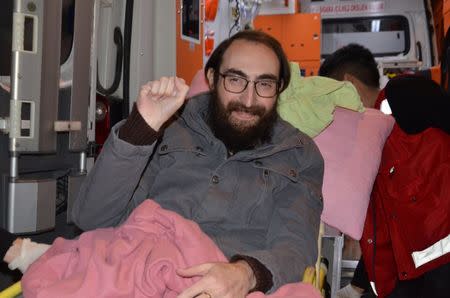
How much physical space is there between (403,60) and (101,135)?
19.2 ft

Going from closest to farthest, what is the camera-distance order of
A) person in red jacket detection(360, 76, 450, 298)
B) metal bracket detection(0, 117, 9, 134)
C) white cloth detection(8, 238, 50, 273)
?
white cloth detection(8, 238, 50, 273), metal bracket detection(0, 117, 9, 134), person in red jacket detection(360, 76, 450, 298)

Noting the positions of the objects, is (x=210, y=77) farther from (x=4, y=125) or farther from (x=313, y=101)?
(x=4, y=125)

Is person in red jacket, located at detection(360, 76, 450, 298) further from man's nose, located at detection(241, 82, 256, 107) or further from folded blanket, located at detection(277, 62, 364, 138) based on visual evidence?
man's nose, located at detection(241, 82, 256, 107)

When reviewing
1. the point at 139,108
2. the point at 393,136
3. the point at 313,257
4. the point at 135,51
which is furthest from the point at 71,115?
the point at 393,136

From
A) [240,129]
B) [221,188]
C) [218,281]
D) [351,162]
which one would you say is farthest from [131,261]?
[351,162]

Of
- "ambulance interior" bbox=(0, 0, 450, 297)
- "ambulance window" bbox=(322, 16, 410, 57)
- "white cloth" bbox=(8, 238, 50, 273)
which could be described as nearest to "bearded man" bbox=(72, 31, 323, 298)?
"white cloth" bbox=(8, 238, 50, 273)

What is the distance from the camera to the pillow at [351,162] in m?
2.36

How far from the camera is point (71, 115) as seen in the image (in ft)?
8.00

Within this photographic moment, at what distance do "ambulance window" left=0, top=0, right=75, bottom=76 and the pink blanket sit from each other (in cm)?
106

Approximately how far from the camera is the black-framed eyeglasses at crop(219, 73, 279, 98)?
2177 millimetres

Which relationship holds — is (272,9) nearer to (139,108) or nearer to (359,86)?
(359,86)

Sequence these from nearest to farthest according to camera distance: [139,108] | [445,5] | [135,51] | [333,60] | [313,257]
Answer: [139,108]
[313,257]
[135,51]
[333,60]
[445,5]

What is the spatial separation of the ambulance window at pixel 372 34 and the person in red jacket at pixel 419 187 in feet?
19.1

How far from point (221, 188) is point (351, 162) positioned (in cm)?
74
